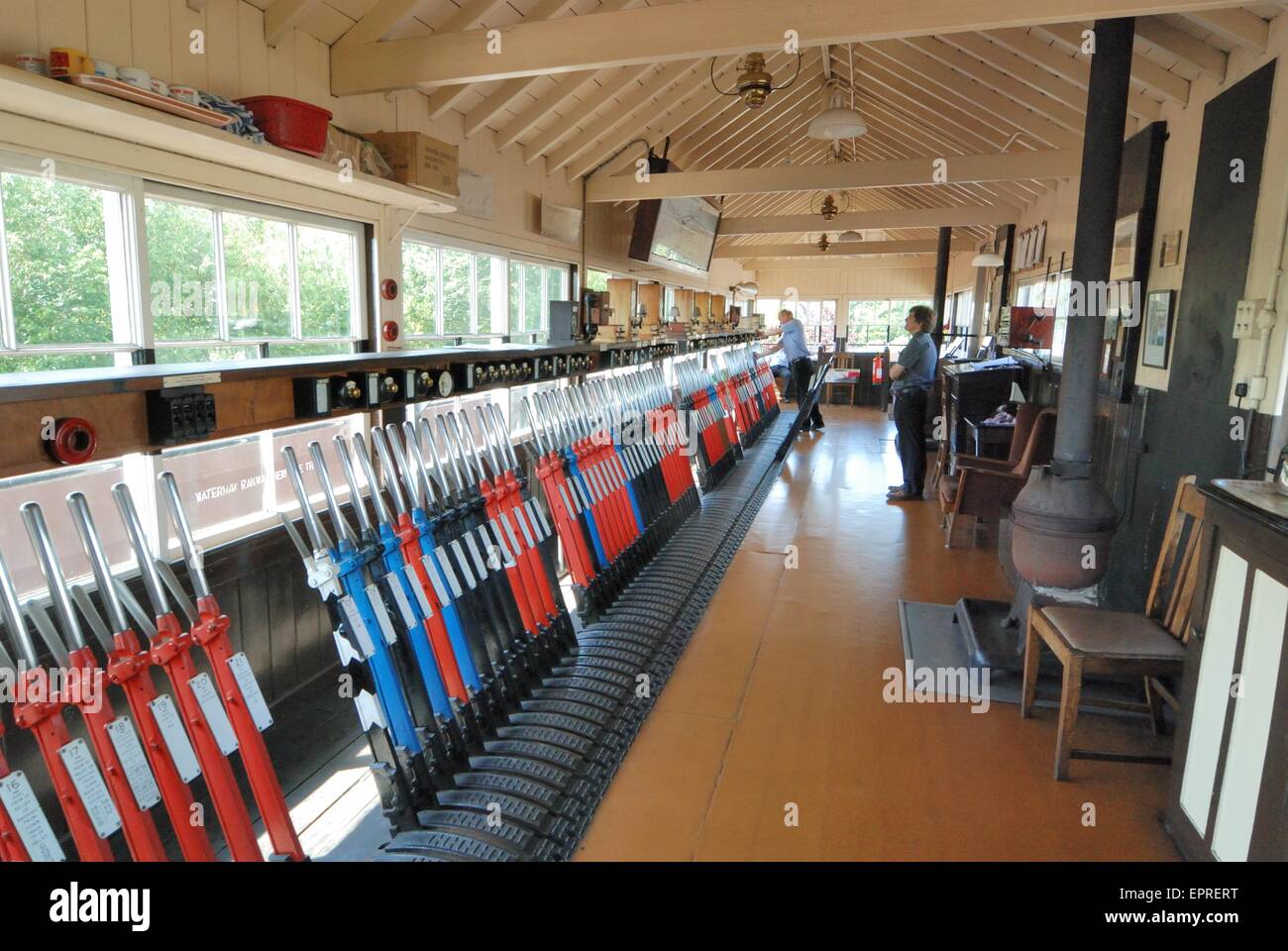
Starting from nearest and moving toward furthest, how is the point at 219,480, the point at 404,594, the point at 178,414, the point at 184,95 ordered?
the point at 178,414, the point at 404,594, the point at 184,95, the point at 219,480

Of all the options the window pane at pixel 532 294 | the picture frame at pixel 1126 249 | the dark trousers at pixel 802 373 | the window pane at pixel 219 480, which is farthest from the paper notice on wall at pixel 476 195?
the dark trousers at pixel 802 373

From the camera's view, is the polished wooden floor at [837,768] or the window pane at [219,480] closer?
the polished wooden floor at [837,768]

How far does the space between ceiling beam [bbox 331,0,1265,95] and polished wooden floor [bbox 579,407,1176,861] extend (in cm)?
279

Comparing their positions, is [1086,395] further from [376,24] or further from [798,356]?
[798,356]

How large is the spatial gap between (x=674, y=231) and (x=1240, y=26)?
23.6 ft

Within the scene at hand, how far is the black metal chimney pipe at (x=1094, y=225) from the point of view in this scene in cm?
318

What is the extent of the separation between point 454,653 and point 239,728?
837 millimetres

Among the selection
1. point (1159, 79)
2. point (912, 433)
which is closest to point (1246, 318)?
point (1159, 79)

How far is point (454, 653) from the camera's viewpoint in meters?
2.59

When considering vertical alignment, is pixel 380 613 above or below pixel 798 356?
below

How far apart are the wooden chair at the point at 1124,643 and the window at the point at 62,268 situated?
12.2 feet

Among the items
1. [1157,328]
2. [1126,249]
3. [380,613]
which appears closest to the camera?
[380,613]

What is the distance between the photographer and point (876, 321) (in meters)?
21.2

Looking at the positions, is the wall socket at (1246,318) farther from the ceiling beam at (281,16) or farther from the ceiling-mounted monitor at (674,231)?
the ceiling-mounted monitor at (674,231)
